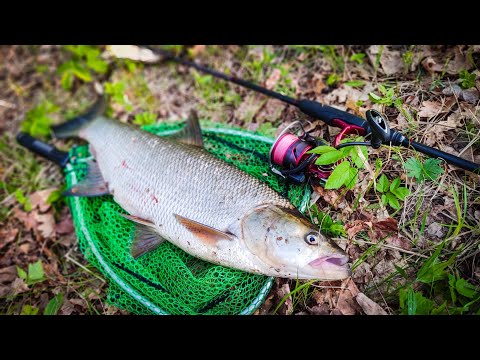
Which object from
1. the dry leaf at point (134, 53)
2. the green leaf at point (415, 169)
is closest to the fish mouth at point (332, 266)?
the green leaf at point (415, 169)

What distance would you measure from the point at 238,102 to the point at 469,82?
1.99 metres

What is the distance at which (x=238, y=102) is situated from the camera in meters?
3.56

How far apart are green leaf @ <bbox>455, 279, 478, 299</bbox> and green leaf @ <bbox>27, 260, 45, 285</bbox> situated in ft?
10.4

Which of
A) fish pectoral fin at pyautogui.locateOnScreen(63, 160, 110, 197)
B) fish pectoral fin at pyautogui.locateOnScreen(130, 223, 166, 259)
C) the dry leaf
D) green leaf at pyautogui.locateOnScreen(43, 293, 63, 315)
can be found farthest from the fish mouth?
the dry leaf

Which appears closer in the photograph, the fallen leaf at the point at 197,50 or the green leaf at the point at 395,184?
the green leaf at the point at 395,184

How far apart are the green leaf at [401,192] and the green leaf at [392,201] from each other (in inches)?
1.3

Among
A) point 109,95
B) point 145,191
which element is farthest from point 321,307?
point 109,95

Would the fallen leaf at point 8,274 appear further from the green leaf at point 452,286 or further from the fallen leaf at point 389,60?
the fallen leaf at point 389,60

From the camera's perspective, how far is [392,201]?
2453 mm

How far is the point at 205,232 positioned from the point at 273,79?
1.93 meters

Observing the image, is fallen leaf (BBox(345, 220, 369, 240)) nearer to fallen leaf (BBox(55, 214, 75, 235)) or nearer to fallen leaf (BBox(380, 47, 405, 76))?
fallen leaf (BBox(380, 47, 405, 76))

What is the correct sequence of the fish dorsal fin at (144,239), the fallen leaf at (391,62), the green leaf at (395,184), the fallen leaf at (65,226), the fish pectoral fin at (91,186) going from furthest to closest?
the fallen leaf at (65,226)
the fallen leaf at (391,62)
the fish pectoral fin at (91,186)
the fish dorsal fin at (144,239)
the green leaf at (395,184)

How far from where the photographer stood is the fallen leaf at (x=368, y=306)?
224 centimetres

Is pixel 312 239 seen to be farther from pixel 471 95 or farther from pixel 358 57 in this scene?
pixel 358 57
